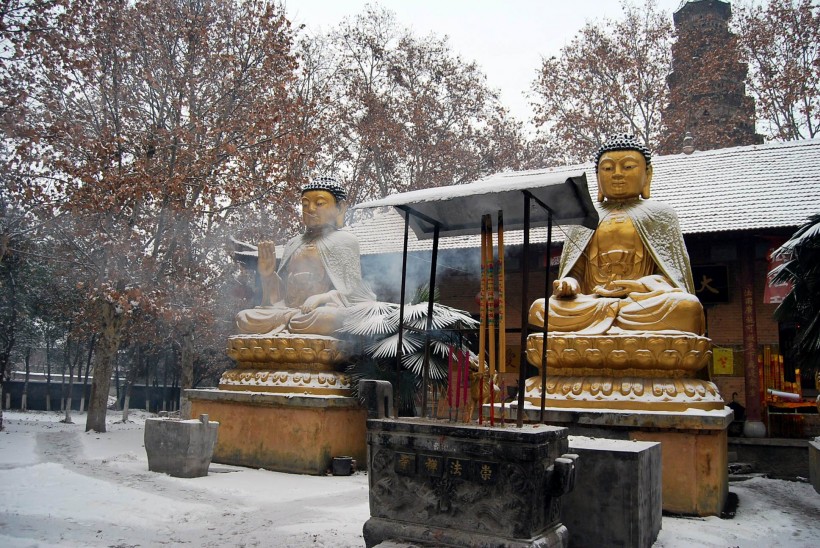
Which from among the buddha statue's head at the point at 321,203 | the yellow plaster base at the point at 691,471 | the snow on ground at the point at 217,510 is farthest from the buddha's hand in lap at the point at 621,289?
the buddha statue's head at the point at 321,203

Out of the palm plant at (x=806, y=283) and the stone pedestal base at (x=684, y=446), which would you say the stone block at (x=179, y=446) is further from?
the palm plant at (x=806, y=283)

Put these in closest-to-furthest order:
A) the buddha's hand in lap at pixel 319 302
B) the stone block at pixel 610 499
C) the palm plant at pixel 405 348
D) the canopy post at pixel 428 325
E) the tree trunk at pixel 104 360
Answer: the stone block at pixel 610 499
the canopy post at pixel 428 325
the palm plant at pixel 405 348
the buddha's hand in lap at pixel 319 302
the tree trunk at pixel 104 360

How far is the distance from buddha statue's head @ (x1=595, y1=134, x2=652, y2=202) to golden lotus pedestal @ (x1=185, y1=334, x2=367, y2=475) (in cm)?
362

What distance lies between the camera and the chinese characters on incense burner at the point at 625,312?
612 cm

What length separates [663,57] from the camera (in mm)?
18766

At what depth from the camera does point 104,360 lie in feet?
38.8

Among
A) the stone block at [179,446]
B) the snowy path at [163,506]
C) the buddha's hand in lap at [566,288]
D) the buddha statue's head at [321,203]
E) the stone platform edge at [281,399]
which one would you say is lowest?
the snowy path at [163,506]

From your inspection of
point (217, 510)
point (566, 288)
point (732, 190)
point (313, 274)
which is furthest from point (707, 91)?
point (217, 510)

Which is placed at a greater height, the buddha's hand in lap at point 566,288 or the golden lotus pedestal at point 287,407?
the buddha's hand in lap at point 566,288

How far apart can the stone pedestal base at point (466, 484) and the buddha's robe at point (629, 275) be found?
109 inches

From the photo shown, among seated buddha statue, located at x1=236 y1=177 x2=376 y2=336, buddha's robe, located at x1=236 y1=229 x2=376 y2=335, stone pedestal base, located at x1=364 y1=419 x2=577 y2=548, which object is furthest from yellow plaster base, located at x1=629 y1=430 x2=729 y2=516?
buddha's robe, located at x1=236 y1=229 x2=376 y2=335

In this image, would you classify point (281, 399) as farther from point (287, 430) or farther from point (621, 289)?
point (621, 289)

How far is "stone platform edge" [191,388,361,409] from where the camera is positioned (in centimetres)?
745

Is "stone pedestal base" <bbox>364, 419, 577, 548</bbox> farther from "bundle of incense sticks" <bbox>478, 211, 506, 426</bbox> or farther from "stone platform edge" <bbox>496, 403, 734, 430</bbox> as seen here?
"stone platform edge" <bbox>496, 403, 734, 430</bbox>
